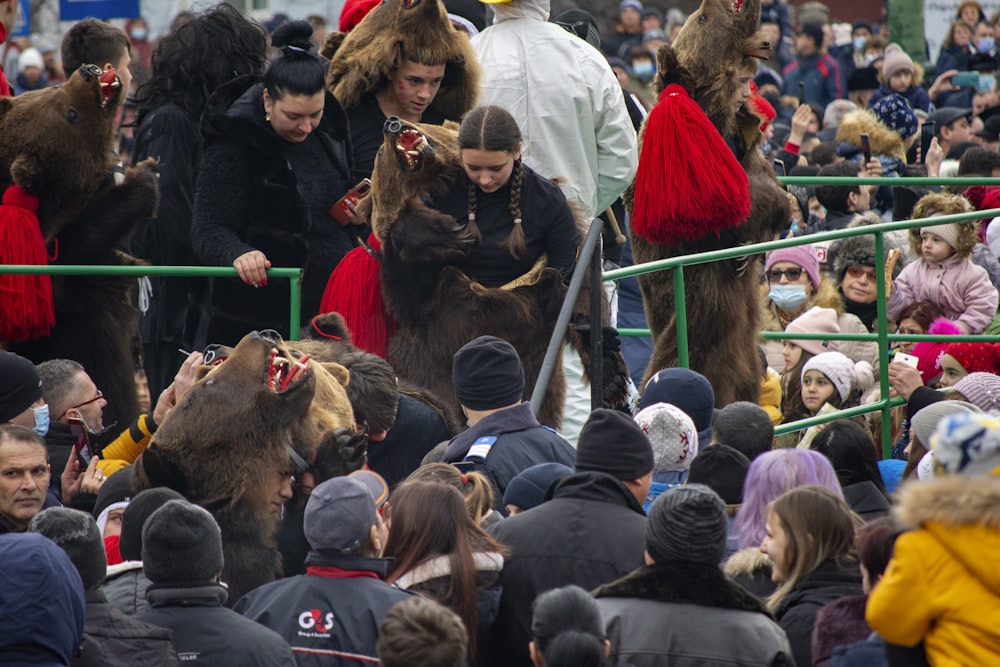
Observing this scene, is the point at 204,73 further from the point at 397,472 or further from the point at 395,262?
the point at 397,472

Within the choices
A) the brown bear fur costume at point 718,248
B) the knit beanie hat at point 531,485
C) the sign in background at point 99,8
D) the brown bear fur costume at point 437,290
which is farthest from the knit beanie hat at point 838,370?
the sign in background at point 99,8

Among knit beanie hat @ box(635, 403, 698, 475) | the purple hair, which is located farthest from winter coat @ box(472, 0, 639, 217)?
→ the purple hair

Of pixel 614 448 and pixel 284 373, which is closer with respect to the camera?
pixel 614 448

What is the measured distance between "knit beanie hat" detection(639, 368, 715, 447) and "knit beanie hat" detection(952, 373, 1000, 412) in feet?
5.64

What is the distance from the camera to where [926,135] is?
12367mm

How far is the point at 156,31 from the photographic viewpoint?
2500 centimetres

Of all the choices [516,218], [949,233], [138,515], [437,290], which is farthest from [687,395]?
[949,233]

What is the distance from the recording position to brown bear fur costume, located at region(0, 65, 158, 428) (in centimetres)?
638

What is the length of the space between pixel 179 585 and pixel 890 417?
4.80 m

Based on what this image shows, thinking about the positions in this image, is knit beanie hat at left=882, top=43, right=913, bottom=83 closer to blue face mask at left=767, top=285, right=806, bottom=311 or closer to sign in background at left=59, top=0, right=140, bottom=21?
blue face mask at left=767, top=285, right=806, bottom=311

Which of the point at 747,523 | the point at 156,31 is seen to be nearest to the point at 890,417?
the point at 747,523

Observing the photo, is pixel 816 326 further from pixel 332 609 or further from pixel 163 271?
pixel 332 609

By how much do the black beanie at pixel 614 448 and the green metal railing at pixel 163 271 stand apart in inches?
90.3

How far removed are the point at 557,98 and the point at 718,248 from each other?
109 centimetres
